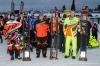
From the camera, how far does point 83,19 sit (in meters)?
15.5

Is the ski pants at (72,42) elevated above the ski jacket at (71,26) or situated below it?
below

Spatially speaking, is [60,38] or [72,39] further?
[60,38]

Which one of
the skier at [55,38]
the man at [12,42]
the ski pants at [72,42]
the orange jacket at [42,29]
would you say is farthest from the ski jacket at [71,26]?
the man at [12,42]

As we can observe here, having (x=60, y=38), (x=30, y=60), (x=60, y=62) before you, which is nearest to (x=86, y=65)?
(x=60, y=62)

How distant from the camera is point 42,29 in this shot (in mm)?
15617

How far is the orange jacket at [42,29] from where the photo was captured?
15.6 m

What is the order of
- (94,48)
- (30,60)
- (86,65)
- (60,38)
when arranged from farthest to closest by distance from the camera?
(94,48), (60,38), (30,60), (86,65)

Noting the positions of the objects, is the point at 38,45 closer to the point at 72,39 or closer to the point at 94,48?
the point at 72,39

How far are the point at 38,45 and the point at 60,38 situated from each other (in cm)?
229

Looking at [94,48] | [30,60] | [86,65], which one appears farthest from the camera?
[94,48]

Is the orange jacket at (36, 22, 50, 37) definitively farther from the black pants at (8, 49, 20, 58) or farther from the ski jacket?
the black pants at (8, 49, 20, 58)

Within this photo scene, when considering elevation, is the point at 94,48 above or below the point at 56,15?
below

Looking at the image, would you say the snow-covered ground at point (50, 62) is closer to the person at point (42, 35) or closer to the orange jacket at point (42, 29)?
the person at point (42, 35)

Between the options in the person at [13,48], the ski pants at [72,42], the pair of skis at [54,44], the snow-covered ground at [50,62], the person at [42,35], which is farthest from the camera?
the person at [42,35]
